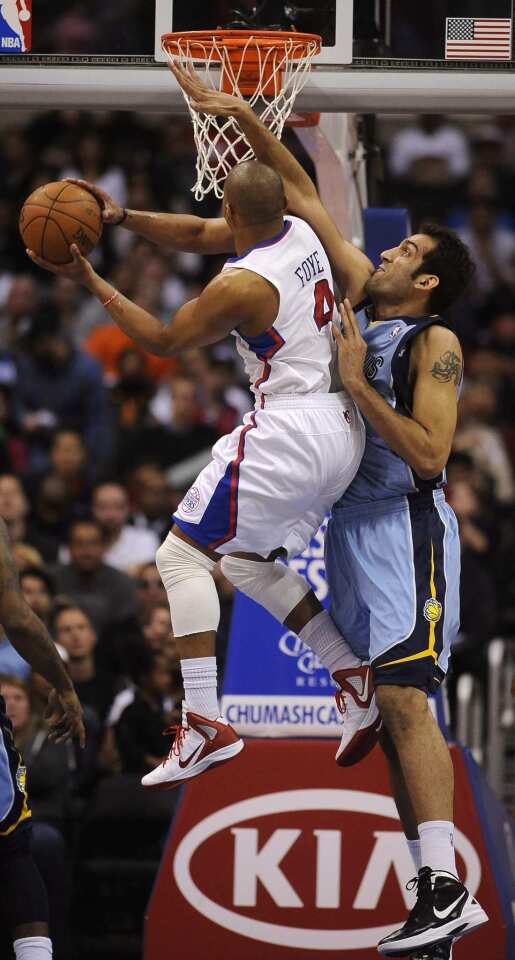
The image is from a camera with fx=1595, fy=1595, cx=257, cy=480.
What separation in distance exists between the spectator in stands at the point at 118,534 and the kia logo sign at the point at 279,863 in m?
3.72

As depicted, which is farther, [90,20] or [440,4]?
[90,20]

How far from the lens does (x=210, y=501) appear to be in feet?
17.9

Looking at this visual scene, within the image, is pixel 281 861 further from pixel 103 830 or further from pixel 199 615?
pixel 199 615

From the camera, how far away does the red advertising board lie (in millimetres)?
6887

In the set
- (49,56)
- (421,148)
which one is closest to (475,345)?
(421,148)

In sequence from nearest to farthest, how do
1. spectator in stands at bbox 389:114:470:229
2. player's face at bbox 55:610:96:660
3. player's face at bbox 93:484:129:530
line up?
player's face at bbox 55:610:96:660, player's face at bbox 93:484:129:530, spectator in stands at bbox 389:114:470:229

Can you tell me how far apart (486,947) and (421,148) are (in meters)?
10.2

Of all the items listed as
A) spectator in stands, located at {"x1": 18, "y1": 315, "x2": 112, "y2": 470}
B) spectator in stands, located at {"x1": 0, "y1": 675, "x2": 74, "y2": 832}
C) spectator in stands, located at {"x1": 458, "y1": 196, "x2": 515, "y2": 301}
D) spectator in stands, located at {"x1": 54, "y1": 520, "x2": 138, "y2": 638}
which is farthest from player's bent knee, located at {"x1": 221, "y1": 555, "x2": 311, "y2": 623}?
spectator in stands, located at {"x1": 458, "y1": 196, "x2": 515, "y2": 301}

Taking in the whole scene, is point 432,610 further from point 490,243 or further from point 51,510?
point 490,243

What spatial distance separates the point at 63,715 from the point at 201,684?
522 mm

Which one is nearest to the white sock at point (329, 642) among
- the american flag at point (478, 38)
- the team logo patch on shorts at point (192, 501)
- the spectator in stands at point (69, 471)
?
the team logo patch on shorts at point (192, 501)

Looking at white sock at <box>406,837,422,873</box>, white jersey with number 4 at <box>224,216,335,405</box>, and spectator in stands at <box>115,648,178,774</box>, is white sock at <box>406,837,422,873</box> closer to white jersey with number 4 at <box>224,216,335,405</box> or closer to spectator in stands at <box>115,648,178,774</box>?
white jersey with number 4 at <box>224,216,335,405</box>

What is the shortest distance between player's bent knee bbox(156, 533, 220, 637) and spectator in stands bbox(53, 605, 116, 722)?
3005mm

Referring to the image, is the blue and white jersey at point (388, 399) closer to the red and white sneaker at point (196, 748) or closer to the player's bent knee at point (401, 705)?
the player's bent knee at point (401, 705)
